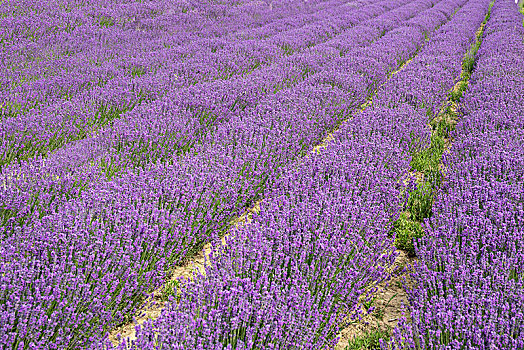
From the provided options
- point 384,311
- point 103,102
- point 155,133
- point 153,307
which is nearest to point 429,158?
point 384,311

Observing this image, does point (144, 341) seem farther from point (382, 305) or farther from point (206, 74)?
point (206, 74)

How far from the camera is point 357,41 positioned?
Result: 323 inches

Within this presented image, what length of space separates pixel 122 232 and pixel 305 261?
974 mm

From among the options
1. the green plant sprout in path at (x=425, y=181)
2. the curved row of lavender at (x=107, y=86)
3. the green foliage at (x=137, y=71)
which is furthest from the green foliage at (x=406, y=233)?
the green foliage at (x=137, y=71)

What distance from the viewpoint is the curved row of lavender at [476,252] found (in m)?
1.67

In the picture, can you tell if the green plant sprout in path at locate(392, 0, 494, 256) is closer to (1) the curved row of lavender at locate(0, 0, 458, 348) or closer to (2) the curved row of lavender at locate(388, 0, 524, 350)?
(2) the curved row of lavender at locate(388, 0, 524, 350)

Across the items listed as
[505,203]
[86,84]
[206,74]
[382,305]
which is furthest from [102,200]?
[206,74]

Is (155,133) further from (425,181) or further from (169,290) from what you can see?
(425,181)

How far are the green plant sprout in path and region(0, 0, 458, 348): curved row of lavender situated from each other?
1.10 meters

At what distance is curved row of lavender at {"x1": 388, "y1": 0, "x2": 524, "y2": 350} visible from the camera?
167cm

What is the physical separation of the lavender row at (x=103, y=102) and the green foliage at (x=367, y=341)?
283 centimetres

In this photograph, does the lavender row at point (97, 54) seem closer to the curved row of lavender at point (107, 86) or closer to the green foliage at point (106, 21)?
the curved row of lavender at point (107, 86)

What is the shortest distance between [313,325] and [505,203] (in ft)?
5.18

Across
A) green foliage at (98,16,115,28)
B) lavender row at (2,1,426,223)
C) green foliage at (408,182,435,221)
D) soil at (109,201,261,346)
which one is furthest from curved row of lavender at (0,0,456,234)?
green foliage at (98,16,115,28)
